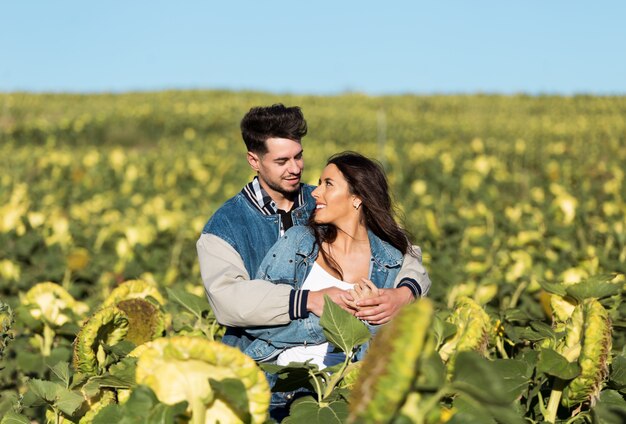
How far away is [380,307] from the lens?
7.05 feet

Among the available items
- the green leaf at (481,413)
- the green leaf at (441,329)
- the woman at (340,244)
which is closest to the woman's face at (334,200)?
the woman at (340,244)

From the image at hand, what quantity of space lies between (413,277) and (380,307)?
25 centimetres

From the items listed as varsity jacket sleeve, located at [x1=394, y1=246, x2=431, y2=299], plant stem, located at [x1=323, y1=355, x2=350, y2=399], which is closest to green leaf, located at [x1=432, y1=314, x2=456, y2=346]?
plant stem, located at [x1=323, y1=355, x2=350, y2=399]

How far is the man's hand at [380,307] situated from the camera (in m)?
2.14

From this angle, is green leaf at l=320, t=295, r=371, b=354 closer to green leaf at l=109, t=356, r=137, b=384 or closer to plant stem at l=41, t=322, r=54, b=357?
green leaf at l=109, t=356, r=137, b=384

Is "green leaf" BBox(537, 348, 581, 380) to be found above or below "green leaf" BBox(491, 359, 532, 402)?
above

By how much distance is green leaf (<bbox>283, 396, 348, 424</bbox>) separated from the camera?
148cm

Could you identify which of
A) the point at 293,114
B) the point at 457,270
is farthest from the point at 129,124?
the point at 293,114

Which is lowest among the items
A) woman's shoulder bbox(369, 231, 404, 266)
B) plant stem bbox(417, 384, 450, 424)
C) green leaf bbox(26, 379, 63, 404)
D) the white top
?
the white top

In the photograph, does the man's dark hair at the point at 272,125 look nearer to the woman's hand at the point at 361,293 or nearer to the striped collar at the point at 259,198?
the striped collar at the point at 259,198

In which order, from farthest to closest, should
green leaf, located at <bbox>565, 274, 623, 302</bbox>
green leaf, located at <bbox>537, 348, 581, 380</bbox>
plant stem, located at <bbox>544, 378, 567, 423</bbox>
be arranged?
green leaf, located at <bbox>565, 274, 623, 302</bbox>
plant stem, located at <bbox>544, 378, 567, 423</bbox>
green leaf, located at <bbox>537, 348, 581, 380</bbox>

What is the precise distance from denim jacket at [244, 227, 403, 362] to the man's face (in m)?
0.26

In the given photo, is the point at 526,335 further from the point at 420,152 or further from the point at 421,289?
the point at 420,152

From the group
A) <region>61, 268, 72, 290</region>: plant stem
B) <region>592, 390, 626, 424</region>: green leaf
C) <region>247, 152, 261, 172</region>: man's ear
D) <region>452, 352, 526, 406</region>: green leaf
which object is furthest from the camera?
<region>61, 268, 72, 290</region>: plant stem
